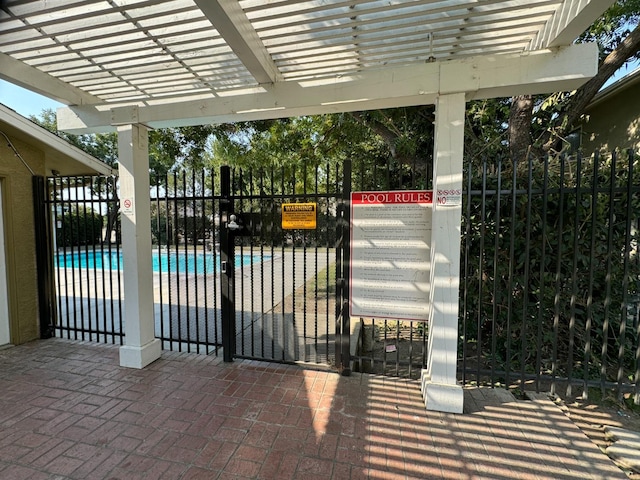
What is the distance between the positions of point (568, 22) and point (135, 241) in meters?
4.39

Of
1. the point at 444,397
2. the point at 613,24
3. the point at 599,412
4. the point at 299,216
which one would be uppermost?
the point at 613,24

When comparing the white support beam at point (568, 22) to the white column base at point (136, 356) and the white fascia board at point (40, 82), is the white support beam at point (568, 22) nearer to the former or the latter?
the white fascia board at point (40, 82)

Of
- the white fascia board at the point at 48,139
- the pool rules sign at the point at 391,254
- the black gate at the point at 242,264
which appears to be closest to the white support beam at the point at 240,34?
the black gate at the point at 242,264

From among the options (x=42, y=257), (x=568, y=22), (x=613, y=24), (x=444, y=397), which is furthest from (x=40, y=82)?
(x=613, y=24)

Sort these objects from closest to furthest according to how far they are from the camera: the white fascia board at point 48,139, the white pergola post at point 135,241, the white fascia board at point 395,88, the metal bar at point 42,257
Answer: the white fascia board at point 395,88
the white pergola post at point 135,241
the white fascia board at point 48,139
the metal bar at point 42,257

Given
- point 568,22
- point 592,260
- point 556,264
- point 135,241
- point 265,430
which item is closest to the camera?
point 568,22

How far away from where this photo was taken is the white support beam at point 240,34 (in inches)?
81.4

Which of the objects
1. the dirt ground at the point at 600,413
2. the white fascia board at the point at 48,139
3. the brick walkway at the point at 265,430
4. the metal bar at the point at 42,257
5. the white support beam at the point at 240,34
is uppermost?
the white support beam at the point at 240,34

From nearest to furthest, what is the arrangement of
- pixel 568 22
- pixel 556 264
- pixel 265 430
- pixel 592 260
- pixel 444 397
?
1. pixel 568 22
2. pixel 265 430
3. pixel 592 260
4. pixel 444 397
5. pixel 556 264

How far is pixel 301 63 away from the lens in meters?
2.99

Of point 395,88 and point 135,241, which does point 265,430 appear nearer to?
point 135,241

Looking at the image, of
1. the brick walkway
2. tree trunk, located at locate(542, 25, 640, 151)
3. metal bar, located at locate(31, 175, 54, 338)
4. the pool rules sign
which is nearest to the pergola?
the pool rules sign

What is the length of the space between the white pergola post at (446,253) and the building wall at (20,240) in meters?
5.42

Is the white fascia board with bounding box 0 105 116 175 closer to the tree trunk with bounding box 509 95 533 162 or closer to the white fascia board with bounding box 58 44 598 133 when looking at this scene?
the white fascia board with bounding box 58 44 598 133
